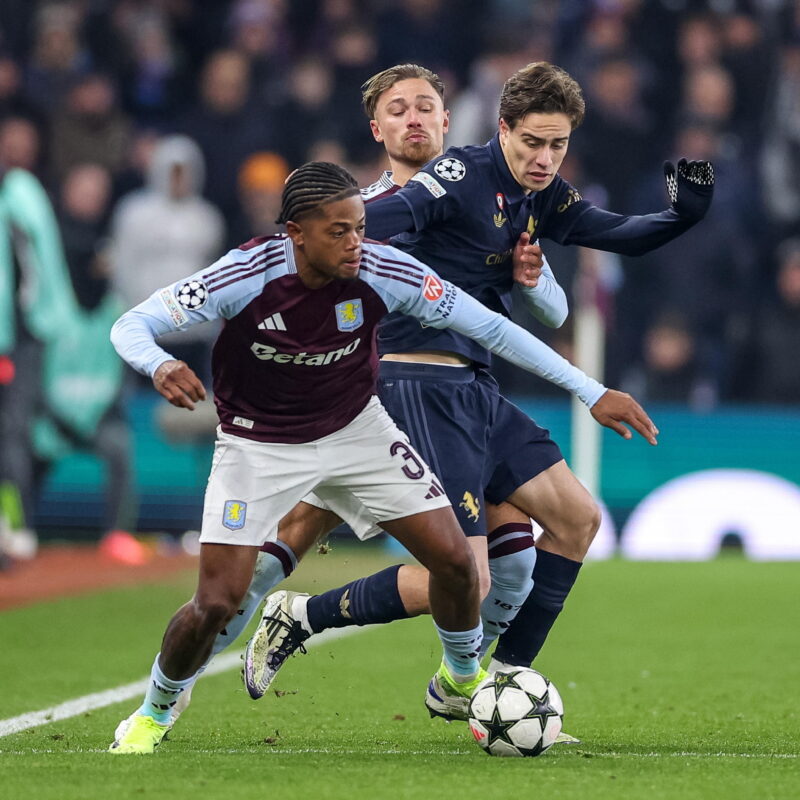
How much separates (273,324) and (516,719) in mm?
1411

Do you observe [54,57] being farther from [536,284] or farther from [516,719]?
[516,719]

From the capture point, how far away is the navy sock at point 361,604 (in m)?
5.74

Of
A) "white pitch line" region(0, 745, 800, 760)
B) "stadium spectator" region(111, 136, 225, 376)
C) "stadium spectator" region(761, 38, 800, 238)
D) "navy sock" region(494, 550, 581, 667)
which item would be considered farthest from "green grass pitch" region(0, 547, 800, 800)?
"stadium spectator" region(761, 38, 800, 238)

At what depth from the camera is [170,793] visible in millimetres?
4254

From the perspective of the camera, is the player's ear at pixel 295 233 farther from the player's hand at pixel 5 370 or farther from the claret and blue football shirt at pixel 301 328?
the player's hand at pixel 5 370

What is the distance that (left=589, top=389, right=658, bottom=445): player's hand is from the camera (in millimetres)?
4984

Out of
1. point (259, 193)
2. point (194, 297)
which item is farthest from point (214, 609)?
point (259, 193)

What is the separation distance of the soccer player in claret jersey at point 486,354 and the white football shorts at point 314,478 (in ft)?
1.26

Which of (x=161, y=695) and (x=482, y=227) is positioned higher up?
(x=482, y=227)

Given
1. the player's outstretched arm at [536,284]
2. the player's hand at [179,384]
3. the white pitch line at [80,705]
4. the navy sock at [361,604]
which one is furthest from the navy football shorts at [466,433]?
the white pitch line at [80,705]

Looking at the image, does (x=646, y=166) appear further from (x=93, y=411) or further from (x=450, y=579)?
(x=450, y=579)

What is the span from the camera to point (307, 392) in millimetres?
5109

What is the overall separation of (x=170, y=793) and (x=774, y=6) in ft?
39.1

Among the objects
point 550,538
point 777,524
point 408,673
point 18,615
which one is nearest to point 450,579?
point 550,538
